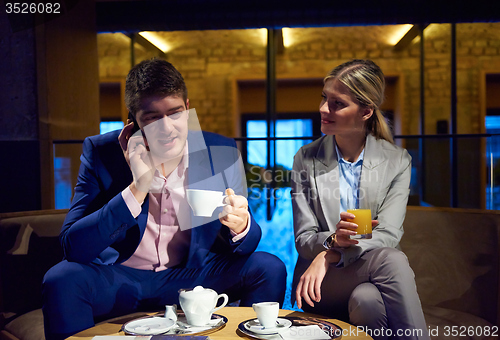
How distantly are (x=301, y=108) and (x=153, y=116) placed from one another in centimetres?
537

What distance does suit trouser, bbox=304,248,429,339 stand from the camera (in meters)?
1.28

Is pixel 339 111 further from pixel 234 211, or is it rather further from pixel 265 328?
pixel 265 328

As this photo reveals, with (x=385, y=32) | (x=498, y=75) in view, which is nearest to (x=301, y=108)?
(x=385, y=32)

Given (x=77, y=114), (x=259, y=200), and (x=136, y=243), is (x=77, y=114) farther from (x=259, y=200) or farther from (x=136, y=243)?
(x=136, y=243)

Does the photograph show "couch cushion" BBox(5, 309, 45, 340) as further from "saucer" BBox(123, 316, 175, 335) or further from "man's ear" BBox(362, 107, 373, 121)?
"man's ear" BBox(362, 107, 373, 121)

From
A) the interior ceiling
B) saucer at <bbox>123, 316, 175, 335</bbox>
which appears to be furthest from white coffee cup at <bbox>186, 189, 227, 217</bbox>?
the interior ceiling

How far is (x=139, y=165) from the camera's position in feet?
4.74

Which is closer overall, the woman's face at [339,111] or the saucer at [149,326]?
the saucer at [149,326]

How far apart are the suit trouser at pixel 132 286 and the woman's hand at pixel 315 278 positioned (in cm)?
7

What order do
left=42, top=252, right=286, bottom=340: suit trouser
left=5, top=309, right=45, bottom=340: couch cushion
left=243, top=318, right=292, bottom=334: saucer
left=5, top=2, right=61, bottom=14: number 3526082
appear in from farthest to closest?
1. left=5, top=2, right=61, bottom=14: number 3526082
2. left=5, top=309, right=45, bottom=340: couch cushion
3. left=42, top=252, right=286, bottom=340: suit trouser
4. left=243, top=318, right=292, bottom=334: saucer

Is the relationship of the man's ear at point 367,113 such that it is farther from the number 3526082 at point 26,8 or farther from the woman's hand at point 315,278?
the number 3526082 at point 26,8

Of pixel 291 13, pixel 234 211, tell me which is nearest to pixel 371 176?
pixel 234 211

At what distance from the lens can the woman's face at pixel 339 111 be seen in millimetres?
1720

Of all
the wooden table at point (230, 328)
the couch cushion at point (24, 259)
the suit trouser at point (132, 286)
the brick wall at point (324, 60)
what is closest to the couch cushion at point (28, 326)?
Result: the couch cushion at point (24, 259)
